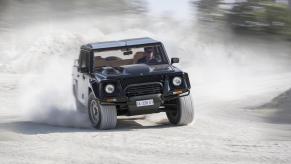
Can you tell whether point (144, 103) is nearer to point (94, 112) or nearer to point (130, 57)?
point (94, 112)

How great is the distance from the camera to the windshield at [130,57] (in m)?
13.4

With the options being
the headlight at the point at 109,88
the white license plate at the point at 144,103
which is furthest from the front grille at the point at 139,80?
the white license plate at the point at 144,103

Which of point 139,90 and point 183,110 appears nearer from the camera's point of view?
point 139,90

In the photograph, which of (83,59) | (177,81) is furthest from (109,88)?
(83,59)

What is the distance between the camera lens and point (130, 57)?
1347 cm

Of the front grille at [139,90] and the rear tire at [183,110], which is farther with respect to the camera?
the rear tire at [183,110]

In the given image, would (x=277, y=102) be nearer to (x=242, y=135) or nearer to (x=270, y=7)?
(x=242, y=135)

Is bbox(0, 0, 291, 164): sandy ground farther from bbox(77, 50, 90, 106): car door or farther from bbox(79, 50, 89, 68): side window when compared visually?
bbox(79, 50, 89, 68): side window

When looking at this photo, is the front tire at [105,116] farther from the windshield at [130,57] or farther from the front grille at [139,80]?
the windshield at [130,57]

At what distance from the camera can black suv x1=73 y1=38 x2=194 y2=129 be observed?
40.3 ft

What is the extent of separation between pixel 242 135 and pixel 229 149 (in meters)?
1.52

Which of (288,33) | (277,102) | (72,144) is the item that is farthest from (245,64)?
(72,144)

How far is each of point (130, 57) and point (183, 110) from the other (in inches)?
66.5

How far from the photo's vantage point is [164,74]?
1242cm
